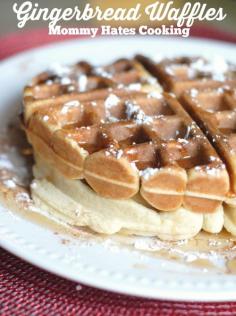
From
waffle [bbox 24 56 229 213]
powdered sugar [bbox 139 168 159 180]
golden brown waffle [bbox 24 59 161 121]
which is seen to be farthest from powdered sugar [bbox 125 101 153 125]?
powdered sugar [bbox 139 168 159 180]

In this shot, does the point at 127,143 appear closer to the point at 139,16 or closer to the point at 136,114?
the point at 136,114

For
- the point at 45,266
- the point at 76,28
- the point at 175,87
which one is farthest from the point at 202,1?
the point at 45,266

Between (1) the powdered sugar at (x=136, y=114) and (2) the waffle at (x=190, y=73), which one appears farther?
(2) the waffle at (x=190, y=73)

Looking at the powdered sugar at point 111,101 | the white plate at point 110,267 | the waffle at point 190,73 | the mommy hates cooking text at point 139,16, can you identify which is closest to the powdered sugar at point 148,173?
the white plate at point 110,267

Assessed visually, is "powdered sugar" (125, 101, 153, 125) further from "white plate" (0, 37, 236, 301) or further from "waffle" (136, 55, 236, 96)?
"white plate" (0, 37, 236, 301)

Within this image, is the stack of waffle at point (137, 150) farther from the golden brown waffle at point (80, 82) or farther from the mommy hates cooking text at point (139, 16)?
the mommy hates cooking text at point (139, 16)

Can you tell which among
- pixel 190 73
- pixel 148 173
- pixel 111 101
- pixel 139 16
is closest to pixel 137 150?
pixel 148 173
